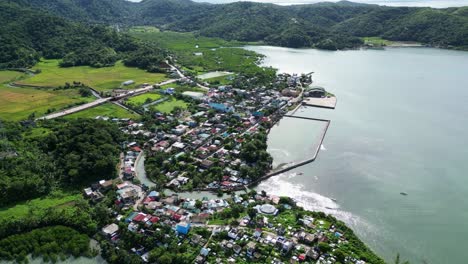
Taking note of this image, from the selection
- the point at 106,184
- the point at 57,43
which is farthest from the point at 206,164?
the point at 57,43

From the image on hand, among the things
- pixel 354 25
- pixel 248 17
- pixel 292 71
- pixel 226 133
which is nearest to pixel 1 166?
pixel 226 133

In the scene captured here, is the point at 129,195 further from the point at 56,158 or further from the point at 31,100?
the point at 31,100

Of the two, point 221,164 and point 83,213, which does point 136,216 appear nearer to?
point 83,213

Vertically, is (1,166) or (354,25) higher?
(354,25)

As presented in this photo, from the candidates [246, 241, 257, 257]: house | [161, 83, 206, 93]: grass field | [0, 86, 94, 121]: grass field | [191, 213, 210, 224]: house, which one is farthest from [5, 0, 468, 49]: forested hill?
[246, 241, 257, 257]: house

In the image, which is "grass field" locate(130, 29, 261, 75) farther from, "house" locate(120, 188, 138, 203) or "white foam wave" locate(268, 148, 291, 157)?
"house" locate(120, 188, 138, 203)

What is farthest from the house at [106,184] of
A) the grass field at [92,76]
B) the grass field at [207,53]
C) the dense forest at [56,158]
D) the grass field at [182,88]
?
the grass field at [207,53]
